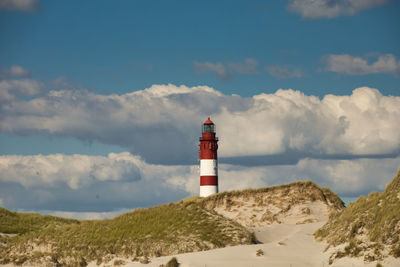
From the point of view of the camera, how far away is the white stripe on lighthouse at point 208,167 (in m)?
70.6

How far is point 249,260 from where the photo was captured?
33312 millimetres

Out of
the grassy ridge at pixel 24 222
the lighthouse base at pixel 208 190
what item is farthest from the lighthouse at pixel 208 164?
the grassy ridge at pixel 24 222

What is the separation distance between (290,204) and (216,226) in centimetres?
1347

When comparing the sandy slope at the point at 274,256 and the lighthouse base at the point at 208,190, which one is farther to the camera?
the lighthouse base at the point at 208,190

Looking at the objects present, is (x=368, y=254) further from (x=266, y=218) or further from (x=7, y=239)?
(x=7, y=239)

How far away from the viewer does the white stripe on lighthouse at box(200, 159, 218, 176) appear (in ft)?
232

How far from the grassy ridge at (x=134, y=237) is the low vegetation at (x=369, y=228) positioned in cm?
620

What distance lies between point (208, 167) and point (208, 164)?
360 millimetres

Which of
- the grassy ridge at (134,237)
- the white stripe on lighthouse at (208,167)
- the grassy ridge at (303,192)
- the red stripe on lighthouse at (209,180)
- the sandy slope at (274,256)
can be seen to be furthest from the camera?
the white stripe on lighthouse at (208,167)

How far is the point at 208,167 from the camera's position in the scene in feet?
232

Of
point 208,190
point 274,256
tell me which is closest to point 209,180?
point 208,190

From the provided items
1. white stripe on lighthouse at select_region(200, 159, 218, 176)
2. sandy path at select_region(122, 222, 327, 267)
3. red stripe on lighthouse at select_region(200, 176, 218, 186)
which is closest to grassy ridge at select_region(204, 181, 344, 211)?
red stripe on lighthouse at select_region(200, 176, 218, 186)

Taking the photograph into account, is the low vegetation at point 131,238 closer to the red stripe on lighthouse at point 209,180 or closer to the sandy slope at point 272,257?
the sandy slope at point 272,257

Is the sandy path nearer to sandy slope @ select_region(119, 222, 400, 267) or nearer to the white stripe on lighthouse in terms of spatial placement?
sandy slope @ select_region(119, 222, 400, 267)
